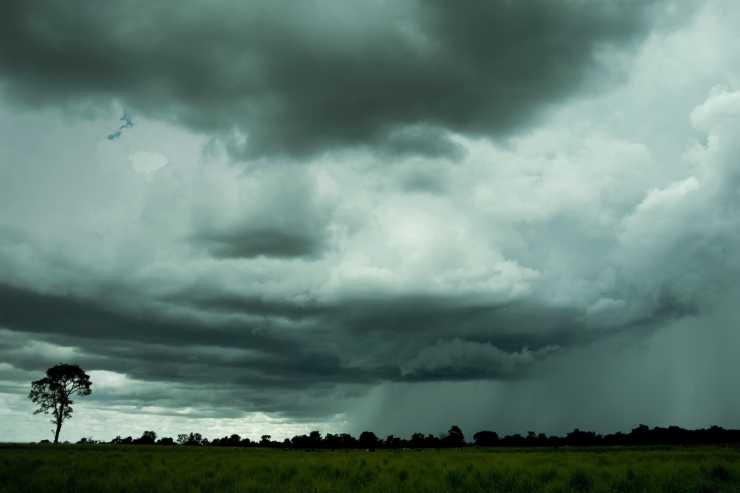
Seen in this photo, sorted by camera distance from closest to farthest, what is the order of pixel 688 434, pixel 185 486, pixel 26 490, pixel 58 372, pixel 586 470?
pixel 26 490
pixel 185 486
pixel 586 470
pixel 58 372
pixel 688 434

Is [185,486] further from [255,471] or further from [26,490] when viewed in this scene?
[255,471]

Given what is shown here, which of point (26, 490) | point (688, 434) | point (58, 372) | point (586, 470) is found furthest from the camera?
point (688, 434)

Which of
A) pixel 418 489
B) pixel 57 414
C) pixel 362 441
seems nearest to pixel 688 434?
pixel 362 441

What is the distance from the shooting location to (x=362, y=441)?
535ft

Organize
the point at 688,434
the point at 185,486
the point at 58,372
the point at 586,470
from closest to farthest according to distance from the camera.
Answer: the point at 185,486 < the point at 586,470 < the point at 58,372 < the point at 688,434

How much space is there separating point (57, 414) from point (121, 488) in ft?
357

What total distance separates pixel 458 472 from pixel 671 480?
8279mm

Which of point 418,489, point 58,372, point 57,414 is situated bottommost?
point 418,489

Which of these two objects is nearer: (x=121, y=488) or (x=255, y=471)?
(x=121, y=488)

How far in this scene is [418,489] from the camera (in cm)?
2120

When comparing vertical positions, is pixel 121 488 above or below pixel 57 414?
below

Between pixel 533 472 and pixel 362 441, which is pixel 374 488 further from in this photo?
pixel 362 441

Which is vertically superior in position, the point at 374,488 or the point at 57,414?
the point at 57,414

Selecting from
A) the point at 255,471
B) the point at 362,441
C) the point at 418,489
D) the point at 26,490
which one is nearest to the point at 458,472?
the point at 418,489
